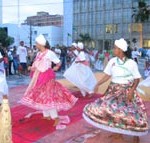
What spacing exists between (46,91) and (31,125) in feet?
2.14

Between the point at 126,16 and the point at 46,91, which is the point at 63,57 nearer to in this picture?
the point at 46,91

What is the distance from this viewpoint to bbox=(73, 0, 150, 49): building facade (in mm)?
84625

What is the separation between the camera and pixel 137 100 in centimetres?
611

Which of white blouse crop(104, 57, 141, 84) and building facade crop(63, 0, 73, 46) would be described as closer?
white blouse crop(104, 57, 141, 84)

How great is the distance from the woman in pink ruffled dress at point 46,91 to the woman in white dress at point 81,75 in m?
3.65

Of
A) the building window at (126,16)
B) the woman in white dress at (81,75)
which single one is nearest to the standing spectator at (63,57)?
the woman in white dress at (81,75)

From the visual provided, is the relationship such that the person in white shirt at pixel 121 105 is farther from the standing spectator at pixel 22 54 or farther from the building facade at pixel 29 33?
the building facade at pixel 29 33

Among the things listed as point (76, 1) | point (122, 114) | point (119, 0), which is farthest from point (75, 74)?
point (76, 1)

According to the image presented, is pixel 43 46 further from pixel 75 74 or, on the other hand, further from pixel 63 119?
pixel 75 74

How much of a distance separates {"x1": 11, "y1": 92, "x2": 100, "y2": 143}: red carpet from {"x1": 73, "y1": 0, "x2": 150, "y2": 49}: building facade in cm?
7575

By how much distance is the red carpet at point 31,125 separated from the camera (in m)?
6.57

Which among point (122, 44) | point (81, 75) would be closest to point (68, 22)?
point (81, 75)

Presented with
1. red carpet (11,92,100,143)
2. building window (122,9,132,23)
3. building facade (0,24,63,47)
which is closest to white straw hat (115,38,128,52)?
red carpet (11,92,100,143)

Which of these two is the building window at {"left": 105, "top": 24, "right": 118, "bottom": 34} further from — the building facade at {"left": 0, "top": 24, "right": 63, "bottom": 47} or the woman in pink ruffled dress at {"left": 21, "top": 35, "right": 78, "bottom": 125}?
the woman in pink ruffled dress at {"left": 21, "top": 35, "right": 78, "bottom": 125}
